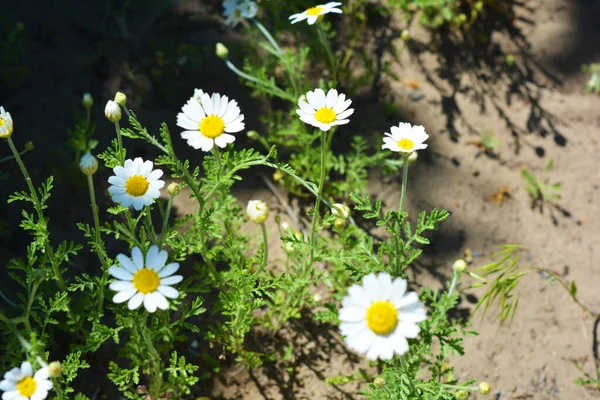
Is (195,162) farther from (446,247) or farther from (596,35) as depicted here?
(596,35)

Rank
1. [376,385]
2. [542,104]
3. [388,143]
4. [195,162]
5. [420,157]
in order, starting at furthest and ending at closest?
[542,104], [420,157], [195,162], [376,385], [388,143]

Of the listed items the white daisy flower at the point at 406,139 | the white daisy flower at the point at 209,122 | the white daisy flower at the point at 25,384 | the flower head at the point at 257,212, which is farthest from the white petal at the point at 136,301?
the white daisy flower at the point at 406,139

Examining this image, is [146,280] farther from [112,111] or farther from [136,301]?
[112,111]

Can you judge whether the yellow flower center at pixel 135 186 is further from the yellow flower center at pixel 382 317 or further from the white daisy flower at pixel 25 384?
the yellow flower center at pixel 382 317

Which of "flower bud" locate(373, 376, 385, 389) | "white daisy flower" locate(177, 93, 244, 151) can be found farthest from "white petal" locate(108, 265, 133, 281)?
"flower bud" locate(373, 376, 385, 389)

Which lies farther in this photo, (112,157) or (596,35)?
(596,35)

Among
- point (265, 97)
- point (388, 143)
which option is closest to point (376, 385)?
point (388, 143)

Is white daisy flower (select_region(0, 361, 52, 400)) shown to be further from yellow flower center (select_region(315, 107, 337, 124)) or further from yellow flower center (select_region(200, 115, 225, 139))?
yellow flower center (select_region(315, 107, 337, 124))
